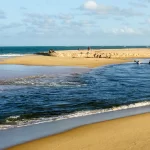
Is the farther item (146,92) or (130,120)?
(146,92)

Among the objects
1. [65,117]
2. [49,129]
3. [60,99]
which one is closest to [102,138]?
[49,129]

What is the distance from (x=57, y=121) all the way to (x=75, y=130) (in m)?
2.06

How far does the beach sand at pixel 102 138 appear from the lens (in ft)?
39.9

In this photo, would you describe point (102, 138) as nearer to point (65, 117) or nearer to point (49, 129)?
point (49, 129)

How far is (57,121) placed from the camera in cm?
1639

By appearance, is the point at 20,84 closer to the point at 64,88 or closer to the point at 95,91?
the point at 64,88

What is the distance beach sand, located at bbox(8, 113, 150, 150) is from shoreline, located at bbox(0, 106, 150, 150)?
11.3 inches

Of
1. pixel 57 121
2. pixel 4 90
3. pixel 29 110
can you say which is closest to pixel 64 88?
pixel 4 90

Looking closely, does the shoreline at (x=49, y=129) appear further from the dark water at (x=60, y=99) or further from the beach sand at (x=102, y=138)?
the dark water at (x=60, y=99)

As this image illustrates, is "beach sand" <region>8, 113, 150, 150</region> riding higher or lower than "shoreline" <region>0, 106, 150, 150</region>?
higher

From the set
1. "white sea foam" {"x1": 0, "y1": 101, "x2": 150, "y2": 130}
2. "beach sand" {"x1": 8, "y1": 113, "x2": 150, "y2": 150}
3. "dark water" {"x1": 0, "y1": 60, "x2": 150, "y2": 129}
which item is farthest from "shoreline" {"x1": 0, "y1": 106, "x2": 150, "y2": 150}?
"dark water" {"x1": 0, "y1": 60, "x2": 150, "y2": 129}

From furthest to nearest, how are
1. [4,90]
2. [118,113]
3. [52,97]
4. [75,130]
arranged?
[4,90], [52,97], [118,113], [75,130]

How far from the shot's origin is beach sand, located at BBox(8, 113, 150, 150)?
12.1 meters

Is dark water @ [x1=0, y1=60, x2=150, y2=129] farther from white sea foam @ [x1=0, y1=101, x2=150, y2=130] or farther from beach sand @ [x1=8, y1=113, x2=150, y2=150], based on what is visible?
beach sand @ [x1=8, y1=113, x2=150, y2=150]
